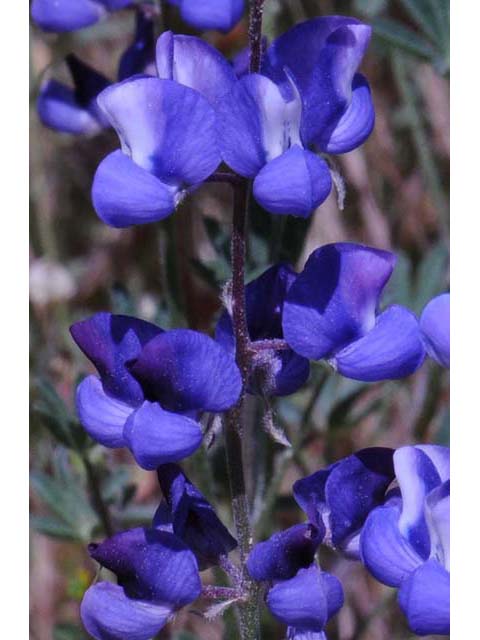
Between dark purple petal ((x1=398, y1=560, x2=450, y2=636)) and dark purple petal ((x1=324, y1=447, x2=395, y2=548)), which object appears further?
dark purple petal ((x1=324, y1=447, x2=395, y2=548))

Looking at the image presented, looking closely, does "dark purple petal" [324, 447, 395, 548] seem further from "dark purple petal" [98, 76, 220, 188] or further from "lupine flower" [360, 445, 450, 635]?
"dark purple petal" [98, 76, 220, 188]

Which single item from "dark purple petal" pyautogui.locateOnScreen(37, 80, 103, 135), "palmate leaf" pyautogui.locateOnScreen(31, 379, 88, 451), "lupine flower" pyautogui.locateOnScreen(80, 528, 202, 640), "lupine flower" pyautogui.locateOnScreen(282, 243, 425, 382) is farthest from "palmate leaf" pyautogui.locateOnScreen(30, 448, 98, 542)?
"lupine flower" pyautogui.locateOnScreen(282, 243, 425, 382)

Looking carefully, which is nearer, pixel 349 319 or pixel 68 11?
pixel 349 319

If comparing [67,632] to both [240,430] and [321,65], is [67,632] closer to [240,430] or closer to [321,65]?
[240,430]

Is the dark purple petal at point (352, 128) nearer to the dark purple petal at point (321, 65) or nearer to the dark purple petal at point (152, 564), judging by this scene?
the dark purple petal at point (321, 65)

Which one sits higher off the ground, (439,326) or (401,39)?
(401,39)

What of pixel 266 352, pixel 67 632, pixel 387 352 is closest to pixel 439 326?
pixel 387 352
